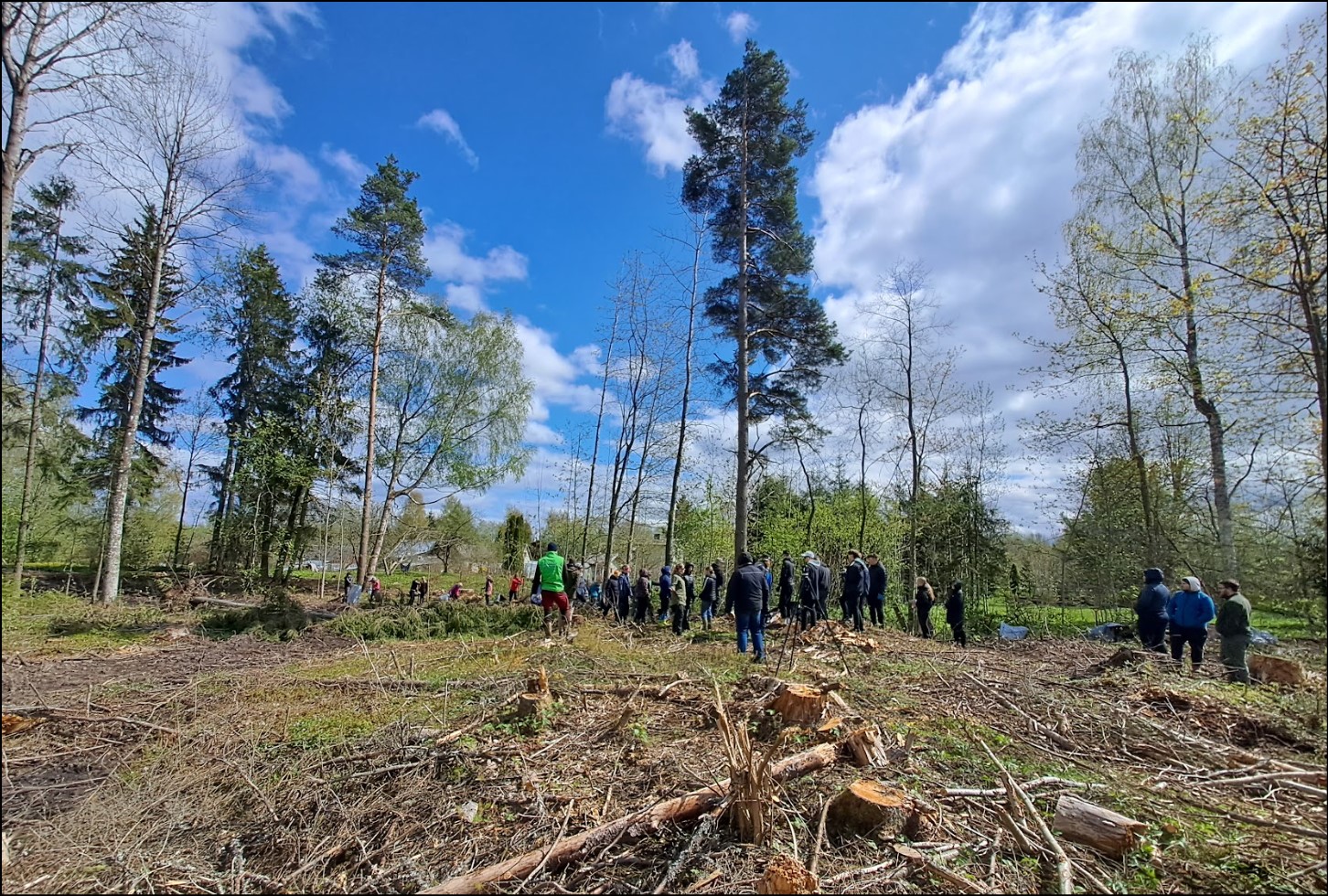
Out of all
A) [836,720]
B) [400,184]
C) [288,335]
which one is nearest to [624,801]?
[836,720]

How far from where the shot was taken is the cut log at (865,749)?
4.49 meters

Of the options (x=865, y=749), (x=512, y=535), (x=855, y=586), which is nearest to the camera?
(x=865, y=749)

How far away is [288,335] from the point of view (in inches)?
1054

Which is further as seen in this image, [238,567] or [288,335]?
[288,335]

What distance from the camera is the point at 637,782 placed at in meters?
4.33

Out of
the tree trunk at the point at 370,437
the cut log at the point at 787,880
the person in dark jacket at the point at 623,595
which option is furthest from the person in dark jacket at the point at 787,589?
the tree trunk at the point at 370,437

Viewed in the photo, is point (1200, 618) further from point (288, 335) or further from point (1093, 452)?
point (288, 335)

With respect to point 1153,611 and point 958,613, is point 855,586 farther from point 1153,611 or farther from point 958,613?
point 1153,611

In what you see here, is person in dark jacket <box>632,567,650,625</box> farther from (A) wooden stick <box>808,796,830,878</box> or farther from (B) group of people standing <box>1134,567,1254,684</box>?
(A) wooden stick <box>808,796,830,878</box>

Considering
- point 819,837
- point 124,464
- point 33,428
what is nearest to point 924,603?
point 819,837

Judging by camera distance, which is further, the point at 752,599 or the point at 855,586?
the point at 855,586

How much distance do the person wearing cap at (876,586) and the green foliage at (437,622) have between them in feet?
25.4

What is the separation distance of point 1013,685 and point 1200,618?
140 inches

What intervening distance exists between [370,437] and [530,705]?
1685 cm
